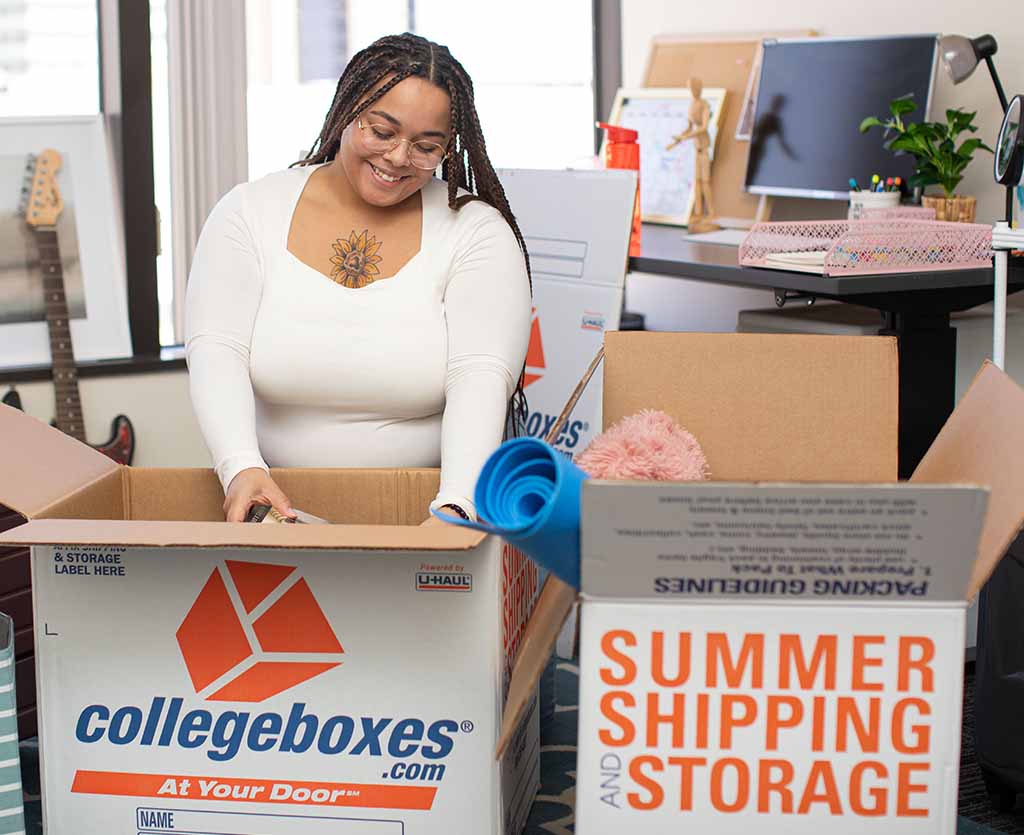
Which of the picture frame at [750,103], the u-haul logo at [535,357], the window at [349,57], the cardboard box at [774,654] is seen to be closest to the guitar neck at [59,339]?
the window at [349,57]

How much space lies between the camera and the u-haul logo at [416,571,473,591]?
4.46 ft

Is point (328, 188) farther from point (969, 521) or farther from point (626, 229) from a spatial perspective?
point (969, 521)

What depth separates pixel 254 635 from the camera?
4.49ft

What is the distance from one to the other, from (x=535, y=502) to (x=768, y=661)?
0.76ft

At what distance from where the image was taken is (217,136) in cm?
327

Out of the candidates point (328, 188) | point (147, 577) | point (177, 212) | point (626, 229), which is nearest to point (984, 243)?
point (626, 229)

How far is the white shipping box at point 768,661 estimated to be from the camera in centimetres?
102

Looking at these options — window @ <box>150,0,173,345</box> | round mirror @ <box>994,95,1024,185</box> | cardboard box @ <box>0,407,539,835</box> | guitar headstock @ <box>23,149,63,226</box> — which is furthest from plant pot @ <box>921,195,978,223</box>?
guitar headstock @ <box>23,149,63,226</box>

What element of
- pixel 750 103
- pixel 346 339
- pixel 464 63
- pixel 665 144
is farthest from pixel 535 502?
pixel 464 63

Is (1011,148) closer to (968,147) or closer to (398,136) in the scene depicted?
(968,147)

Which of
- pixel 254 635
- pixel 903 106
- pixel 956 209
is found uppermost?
pixel 903 106

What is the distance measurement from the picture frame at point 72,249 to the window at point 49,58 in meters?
0.12

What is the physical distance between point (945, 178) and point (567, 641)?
1200 millimetres

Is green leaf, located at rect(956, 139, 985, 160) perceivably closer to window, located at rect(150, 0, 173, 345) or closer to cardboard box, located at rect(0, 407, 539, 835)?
cardboard box, located at rect(0, 407, 539, 835)
